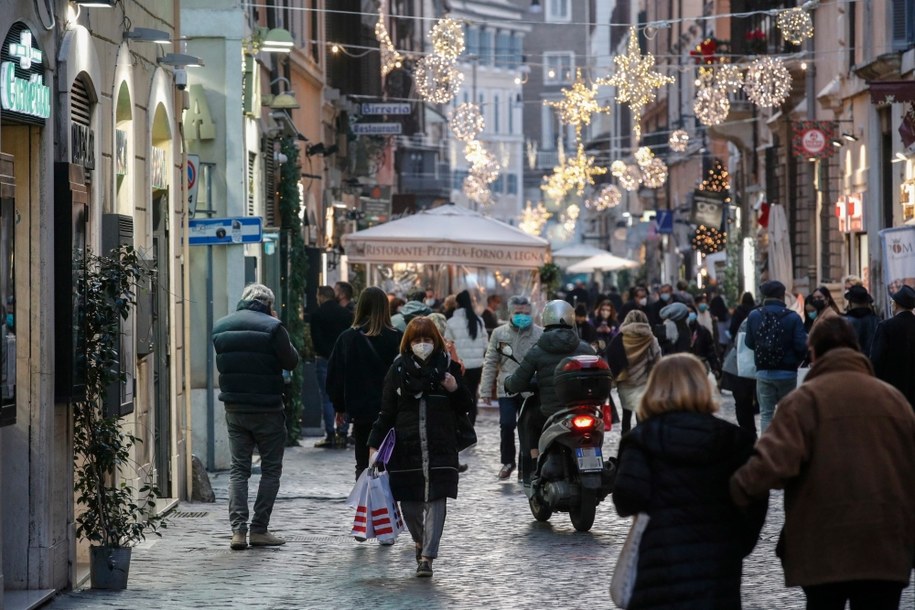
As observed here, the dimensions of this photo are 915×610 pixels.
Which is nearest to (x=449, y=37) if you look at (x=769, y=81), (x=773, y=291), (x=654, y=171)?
(x=769, y=81)

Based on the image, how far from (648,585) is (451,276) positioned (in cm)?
2398

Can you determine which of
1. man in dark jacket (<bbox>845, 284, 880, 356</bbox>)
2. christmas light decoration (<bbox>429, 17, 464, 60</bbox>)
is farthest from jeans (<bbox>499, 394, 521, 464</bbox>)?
christmas light decoration (<bbox>429, 17, 464, 60</bbox>)

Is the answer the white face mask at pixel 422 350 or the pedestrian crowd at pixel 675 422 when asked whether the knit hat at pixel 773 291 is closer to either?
the pedestrian crowd at pixel 675 422

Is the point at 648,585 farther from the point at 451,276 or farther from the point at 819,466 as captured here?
the point at 451,276

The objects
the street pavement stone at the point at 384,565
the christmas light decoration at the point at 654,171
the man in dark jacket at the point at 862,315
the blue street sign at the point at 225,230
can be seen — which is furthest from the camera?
the christmas light decoration at the point at 654,171

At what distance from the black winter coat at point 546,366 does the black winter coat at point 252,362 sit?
7.02 feet

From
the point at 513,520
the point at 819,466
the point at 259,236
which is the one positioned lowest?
the point at 513,520

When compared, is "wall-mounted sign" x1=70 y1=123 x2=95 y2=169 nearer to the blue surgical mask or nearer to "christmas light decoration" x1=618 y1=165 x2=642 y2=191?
the blue surgical mask

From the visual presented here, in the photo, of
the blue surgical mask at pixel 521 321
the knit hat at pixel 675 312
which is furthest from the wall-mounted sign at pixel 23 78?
the knit hat at pixel 675 312

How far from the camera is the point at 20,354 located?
33.8 feet

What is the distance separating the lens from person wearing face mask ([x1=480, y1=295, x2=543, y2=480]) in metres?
16.9

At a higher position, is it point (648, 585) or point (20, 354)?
point (20, 354)

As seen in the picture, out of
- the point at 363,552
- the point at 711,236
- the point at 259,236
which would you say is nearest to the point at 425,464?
the point at 363,552

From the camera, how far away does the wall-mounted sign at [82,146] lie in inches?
440
